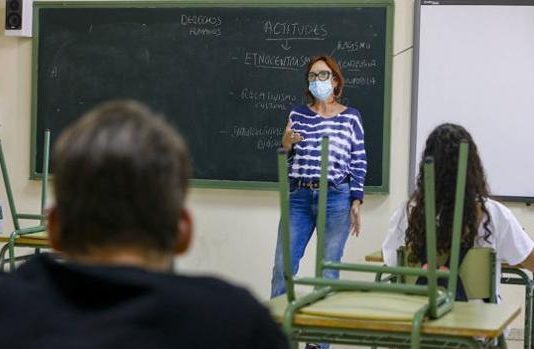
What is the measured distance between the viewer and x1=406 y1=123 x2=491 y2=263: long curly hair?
3172mm

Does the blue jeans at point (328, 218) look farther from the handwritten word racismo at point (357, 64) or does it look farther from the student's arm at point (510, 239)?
the student's arm at point (510, 239)

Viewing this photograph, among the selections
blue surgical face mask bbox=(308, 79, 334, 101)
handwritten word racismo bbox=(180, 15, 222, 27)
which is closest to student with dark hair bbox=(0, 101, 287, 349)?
blue surgical face mask bbox=(308, 79, 334, 101)

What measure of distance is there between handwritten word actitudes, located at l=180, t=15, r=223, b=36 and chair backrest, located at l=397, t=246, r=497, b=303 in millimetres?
3258

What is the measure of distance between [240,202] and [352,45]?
1145 mm

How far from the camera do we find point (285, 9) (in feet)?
19.5

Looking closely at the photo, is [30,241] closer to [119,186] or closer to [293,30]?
[293,30]

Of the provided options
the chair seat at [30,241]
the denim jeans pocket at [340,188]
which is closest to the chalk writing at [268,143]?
the denim jeans pocket at [340,188]

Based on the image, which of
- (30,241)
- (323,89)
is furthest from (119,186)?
(323,89)

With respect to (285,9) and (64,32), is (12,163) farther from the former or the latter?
(285,9)

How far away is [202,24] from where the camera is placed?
611 cm

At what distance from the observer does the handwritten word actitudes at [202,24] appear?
20.0 ft

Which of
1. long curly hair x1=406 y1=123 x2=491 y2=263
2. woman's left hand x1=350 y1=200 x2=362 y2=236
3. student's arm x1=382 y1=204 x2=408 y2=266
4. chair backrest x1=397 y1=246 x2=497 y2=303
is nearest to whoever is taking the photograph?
chair backrest x1=397 y1=246 x2=497 y2=303

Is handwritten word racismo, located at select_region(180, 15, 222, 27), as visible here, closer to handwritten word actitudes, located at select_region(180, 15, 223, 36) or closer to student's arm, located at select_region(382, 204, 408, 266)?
handwritten word actitudes, located at select_region(180, 15, 223, 36)

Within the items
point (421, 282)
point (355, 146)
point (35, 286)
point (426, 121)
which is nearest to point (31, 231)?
point (355, 146)
